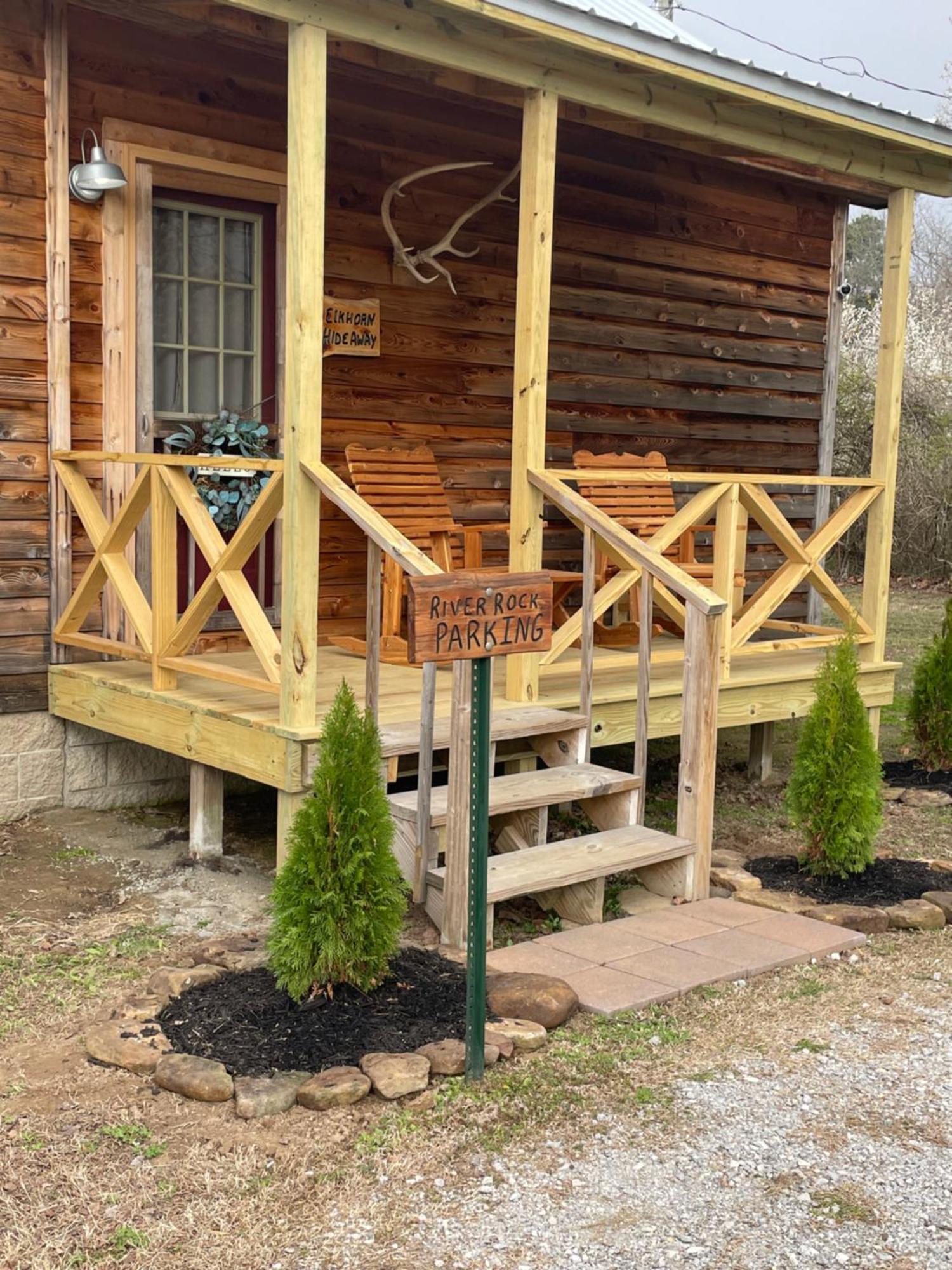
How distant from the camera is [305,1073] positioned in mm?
3479

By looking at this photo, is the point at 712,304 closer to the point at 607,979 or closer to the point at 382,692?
the point at 382,692

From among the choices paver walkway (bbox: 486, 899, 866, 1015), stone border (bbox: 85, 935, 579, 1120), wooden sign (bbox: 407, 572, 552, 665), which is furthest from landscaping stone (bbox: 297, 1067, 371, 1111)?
wooden sign (bbox: 407, 572, 552, 665)

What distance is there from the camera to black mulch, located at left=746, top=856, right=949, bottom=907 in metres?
5.16

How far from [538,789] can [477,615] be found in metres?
1.63

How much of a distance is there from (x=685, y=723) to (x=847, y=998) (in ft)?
3.95

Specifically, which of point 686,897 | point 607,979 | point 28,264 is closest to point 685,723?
point 686,897

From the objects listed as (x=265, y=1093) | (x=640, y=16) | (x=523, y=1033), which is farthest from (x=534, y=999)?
(x=640, y=16)

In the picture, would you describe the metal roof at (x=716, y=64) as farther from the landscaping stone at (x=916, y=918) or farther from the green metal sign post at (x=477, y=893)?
the landscaping stone at (x=916, y=918)

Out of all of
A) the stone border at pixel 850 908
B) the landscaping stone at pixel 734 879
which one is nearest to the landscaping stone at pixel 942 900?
the stone border at pixel 850 908

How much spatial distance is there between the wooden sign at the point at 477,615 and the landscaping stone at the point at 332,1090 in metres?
1.02

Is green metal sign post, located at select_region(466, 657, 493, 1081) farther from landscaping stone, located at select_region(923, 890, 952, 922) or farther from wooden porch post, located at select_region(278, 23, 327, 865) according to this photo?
landscaping stone, located at select_region(923, 890, 952, 922)

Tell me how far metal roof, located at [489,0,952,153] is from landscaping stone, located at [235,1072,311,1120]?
11.8 feet

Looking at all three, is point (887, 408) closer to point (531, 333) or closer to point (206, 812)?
point (531, 333)

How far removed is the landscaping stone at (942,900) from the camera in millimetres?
4984
